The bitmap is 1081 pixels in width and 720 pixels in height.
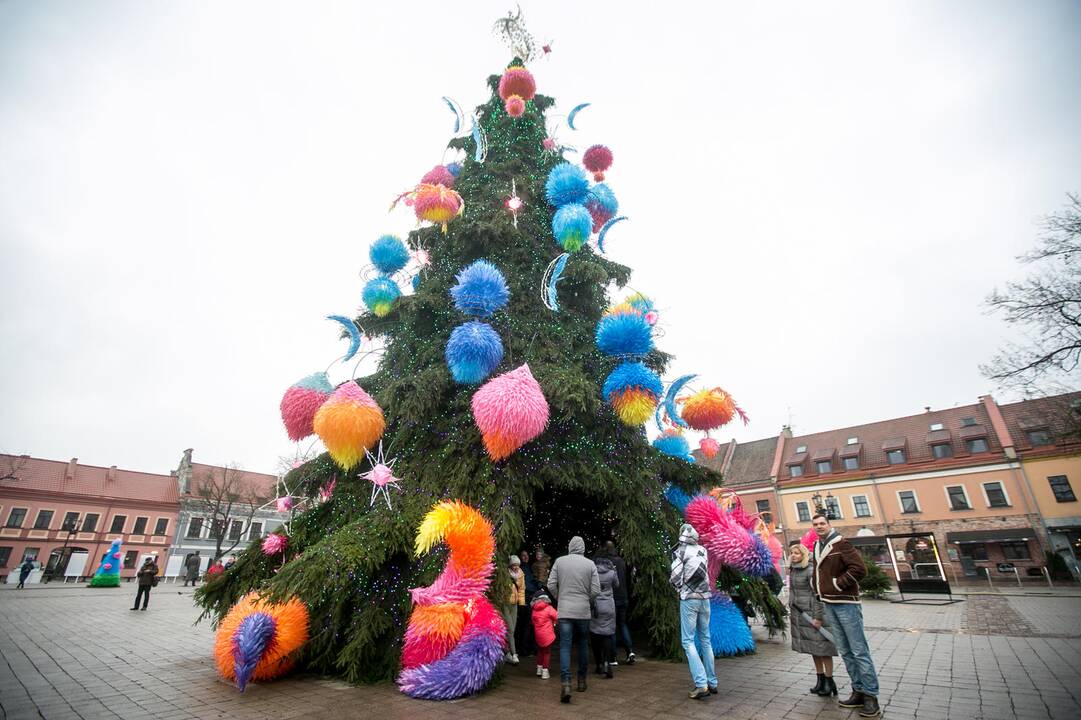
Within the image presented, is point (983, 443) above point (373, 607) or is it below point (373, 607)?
above

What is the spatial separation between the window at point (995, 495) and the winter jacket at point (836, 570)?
30.8 m

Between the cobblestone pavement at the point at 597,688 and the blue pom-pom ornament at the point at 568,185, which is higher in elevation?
the blue pom-pom ornament at the point at 568,185

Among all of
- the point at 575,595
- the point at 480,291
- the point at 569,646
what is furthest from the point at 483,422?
the point at 569,646

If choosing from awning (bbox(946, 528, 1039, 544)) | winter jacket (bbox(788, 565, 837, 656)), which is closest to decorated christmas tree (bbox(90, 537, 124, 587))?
winter jacket (bbox(788, 565, 837, 656))

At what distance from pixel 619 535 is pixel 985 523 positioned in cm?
3088

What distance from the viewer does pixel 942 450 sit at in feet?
91.8

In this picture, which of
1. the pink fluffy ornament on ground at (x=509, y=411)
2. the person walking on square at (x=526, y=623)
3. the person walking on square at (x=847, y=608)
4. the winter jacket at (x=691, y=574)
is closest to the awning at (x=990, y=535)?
the person walking on square at (x=847, y=608)

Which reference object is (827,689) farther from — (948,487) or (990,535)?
(948,487)

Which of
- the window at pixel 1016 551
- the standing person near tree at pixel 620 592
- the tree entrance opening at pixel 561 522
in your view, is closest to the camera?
the standing person near tree at pixel 620 592

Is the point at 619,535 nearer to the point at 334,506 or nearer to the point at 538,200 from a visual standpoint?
the point at 334,506

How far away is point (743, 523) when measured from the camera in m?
6.55

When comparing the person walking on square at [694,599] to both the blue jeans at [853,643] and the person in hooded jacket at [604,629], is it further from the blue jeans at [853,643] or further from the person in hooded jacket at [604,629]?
the blue jeans at [853,643]

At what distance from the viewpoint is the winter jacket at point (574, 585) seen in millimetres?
4797

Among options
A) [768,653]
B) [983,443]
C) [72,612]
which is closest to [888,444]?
[983,443]
